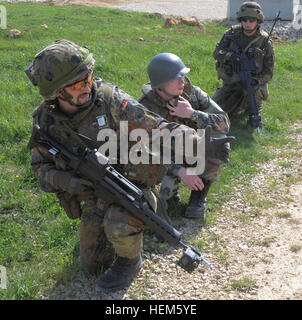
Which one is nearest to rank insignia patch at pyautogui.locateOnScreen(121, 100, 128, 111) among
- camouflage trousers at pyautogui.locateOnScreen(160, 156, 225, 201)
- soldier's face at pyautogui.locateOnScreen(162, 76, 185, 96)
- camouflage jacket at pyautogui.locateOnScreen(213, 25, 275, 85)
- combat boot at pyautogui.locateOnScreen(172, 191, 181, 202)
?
soldier's face at pyautogui.locateOnScreen(162, 76, 185, 96)

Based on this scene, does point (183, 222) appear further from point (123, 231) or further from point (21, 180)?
point (21, 180)

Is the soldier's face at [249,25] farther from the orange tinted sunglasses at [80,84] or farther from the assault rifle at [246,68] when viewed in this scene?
the orange tinted sunglasses at [80,84]

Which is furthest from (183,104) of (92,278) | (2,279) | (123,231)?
(2,279)

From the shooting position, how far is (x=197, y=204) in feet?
17.4

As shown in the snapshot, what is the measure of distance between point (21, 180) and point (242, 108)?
178 inches

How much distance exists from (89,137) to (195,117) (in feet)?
4.68

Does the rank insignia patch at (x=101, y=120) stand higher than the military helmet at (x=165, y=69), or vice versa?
the military helmet at (x=165, y=69)

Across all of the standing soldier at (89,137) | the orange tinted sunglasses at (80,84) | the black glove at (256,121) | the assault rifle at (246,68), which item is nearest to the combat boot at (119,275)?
the standing soldier at (89,137)

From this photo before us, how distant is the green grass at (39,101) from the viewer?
4.55m

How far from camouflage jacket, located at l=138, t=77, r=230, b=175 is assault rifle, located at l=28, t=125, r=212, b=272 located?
0.96 metres

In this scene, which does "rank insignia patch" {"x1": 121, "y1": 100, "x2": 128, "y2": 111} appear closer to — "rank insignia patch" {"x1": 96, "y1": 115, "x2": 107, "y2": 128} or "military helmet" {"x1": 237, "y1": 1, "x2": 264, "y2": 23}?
"rank insignia patch" {"x1": 96, "y1": 115, "x2": 107, "y2": 128}

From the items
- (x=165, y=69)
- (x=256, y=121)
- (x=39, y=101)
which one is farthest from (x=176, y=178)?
(x=39, y=101)

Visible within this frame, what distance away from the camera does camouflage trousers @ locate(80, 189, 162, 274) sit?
12.7 ft

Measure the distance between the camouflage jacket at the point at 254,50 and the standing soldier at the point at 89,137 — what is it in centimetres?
432
